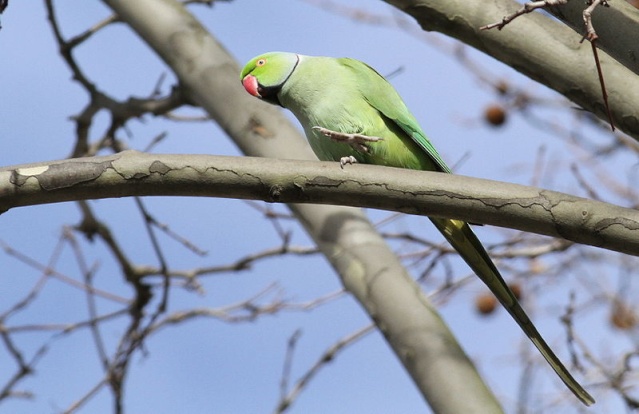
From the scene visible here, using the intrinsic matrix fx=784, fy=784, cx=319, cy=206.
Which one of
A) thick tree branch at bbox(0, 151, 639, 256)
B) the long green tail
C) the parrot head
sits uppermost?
the parrot head

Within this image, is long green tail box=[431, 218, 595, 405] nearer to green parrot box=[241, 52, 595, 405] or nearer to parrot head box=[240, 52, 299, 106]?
green parrot box=[241, 52, 595, 405]

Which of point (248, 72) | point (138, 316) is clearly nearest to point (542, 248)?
point (248, 72)

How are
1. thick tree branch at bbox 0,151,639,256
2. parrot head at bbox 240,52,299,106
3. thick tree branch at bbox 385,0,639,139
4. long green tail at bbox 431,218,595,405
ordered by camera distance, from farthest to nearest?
parrot head at bbox 240,52,299,106 < long green tail at bbox 431,218,595,405 < thick tree branch at bbox 385,0,639,139 < thick tree branch at bbox 0,151,639,256

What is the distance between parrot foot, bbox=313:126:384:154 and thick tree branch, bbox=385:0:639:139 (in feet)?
1.34

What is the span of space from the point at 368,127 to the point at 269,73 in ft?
1.86

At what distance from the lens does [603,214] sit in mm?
1780

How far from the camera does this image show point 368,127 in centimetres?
266

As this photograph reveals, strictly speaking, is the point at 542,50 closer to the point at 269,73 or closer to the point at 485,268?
the point at 485,268

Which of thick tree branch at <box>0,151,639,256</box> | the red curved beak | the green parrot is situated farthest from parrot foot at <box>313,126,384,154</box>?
the red curved beak

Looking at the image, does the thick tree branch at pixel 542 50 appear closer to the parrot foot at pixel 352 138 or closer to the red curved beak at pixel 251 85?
the parrot foot at pixel 352 138

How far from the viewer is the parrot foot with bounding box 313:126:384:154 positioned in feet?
7.77

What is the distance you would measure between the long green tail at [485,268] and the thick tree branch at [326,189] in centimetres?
61

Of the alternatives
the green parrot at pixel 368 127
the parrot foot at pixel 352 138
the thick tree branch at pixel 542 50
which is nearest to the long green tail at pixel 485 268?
the green parrot at pixel 368 127

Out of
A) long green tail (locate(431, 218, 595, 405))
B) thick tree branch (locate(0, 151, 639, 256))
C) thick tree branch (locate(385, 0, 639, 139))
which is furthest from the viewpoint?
long green tail (locate(431, 218, 595, 405))
